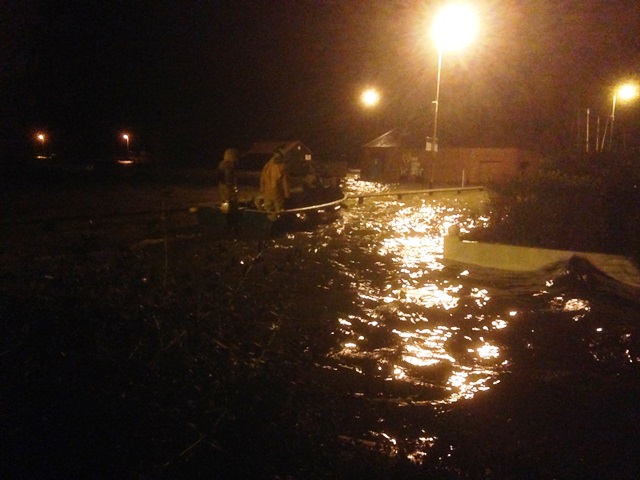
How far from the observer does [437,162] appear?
4459 centimetres

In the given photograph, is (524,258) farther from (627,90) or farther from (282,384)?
(627,90)

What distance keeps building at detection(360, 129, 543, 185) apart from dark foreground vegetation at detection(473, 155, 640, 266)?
Answer: 2589cm

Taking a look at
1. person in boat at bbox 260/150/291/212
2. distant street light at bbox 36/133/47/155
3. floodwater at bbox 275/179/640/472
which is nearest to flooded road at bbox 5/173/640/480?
floodwater at bbox 275/179/640/472

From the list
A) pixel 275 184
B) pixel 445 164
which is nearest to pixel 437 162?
pixel 445 164

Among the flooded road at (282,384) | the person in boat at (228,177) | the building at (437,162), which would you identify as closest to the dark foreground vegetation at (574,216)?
the flooded road at (282,384)

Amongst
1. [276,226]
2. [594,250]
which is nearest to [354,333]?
[594,250]

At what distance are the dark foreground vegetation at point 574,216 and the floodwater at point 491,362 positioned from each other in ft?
6.43

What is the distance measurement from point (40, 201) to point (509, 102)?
116 ft

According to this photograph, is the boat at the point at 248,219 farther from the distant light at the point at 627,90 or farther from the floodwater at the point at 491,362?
the distant light at the point at 627,90

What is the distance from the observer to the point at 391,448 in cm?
449

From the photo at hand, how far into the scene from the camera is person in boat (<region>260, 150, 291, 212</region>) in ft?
47.0

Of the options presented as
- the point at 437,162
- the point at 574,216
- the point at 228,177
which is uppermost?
the point at 437,162

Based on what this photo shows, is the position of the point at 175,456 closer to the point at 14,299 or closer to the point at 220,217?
the point at 14,299

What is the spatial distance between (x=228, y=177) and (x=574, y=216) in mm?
7466
